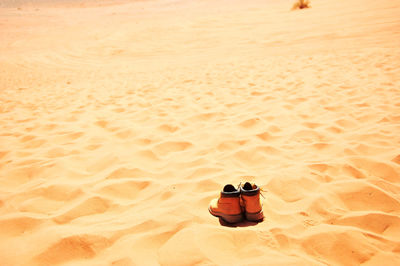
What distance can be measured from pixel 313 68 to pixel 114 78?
4324 mm

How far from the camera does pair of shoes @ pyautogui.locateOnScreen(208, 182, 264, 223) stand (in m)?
1.66

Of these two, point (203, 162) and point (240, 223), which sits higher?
point (203, 162)

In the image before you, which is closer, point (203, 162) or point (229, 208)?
point (229, 208)

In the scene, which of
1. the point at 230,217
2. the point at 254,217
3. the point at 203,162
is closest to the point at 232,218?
the point at 230,217

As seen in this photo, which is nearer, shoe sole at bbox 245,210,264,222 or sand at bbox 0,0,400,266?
sand at bbox 0,0,400,266

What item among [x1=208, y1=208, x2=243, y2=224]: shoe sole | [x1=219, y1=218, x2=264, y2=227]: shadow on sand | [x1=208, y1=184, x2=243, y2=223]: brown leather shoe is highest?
[x1=208, y1=184, x2=243, y2=223]: brown leather shoe

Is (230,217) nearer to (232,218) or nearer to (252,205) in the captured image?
(232,218)

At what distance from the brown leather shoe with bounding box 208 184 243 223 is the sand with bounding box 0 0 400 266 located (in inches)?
2.1

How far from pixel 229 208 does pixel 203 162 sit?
2.45 ft

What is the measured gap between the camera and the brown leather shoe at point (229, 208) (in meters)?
1.66

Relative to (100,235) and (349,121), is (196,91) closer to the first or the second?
(349,121)

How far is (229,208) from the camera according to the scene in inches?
65.4

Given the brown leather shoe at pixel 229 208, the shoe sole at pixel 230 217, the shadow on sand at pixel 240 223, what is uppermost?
the brown leather shoe at pixel 229 208

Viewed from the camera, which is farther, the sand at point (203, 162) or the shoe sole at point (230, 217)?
the shoe sole at point (230, 217)
